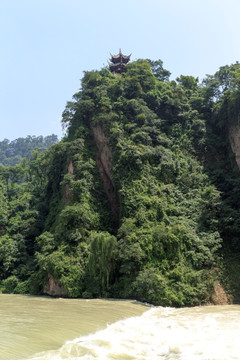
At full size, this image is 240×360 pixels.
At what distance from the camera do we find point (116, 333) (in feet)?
26.1

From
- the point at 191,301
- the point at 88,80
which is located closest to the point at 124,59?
the point at 88,80

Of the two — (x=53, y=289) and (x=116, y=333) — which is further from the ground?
(x=116, y=333)

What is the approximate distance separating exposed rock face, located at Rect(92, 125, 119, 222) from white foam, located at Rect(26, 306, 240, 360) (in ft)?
37.4

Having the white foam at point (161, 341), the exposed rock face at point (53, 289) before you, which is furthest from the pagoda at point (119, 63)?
the white foam at point (161, 341)

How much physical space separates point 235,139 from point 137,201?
34.4 feet

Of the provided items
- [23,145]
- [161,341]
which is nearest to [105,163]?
[161,341]

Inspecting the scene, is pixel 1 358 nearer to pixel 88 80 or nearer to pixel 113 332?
pixel 113 332

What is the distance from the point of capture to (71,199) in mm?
19297

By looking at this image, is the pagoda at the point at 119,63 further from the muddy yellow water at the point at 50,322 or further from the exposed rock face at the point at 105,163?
the muddy yellow water at the point at 50,322

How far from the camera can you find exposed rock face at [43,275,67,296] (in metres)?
15.0

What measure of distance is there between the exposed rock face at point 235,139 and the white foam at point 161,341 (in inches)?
566

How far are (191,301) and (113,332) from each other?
6239mm

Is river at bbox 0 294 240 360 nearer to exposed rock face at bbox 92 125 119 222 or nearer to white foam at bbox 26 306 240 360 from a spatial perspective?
white foam at bbox 26 306 240 360

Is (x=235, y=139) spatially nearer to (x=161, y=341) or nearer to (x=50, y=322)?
(x=161, y=341)
